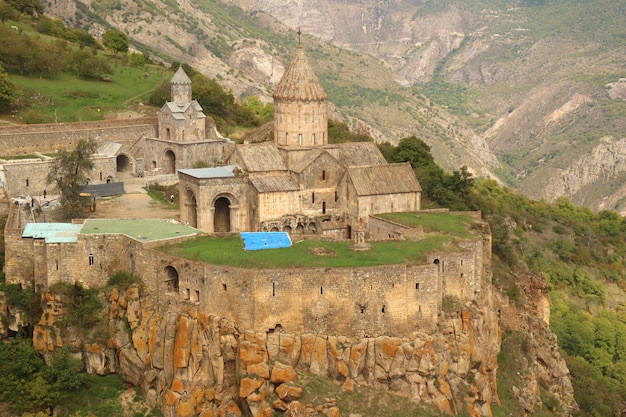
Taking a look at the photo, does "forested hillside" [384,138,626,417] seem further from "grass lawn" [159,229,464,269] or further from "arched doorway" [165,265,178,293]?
"arched doorway" [165,265,178,293]

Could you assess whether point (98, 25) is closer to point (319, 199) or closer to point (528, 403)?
point (319, 199)

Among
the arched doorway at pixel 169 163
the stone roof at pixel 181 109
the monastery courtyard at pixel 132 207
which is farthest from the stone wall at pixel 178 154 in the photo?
the monastery courtyard at pixel 132 207

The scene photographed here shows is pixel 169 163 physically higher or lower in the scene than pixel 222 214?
higher

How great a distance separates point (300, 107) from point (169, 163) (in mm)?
15429

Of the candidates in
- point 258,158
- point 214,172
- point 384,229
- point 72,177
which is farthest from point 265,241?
point 72,177

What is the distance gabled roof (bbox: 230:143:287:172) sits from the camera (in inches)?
1882

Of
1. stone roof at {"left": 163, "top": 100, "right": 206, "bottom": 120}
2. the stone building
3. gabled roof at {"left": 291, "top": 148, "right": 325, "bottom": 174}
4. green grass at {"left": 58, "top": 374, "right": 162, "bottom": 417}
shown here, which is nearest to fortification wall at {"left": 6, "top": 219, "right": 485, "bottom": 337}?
green grass at {"left": 58, "top": 374, "right": 162, "bottom": 417}

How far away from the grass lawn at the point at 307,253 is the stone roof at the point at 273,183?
6258 mm

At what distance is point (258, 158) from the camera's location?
48344 millimetres

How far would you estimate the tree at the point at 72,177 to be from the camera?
46.7m

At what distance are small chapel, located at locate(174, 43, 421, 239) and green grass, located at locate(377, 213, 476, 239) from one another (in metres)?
1.47

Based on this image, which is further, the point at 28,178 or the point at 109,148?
the point at 109,148

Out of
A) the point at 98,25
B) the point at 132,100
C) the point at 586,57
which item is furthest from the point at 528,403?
the point at 586,57

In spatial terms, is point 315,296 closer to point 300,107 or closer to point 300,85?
point 300,107
